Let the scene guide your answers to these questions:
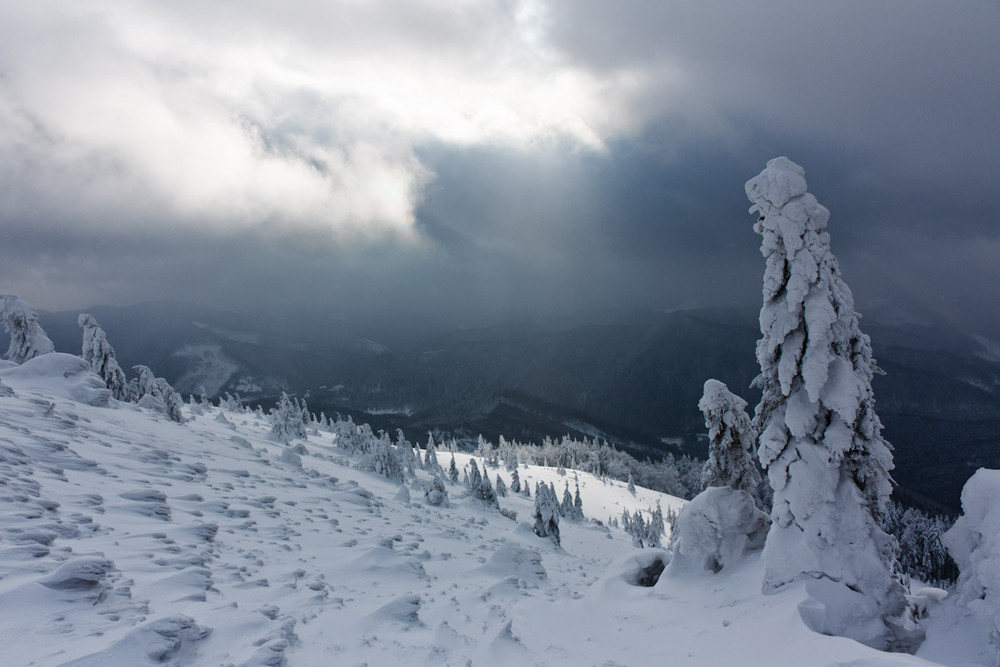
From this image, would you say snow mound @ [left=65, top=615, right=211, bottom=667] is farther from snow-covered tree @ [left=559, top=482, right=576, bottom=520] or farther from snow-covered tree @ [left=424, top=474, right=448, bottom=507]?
snow-covered tree @ [left=559, top=482, right=576, bottom=520]

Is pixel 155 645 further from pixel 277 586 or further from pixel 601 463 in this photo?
pixel 601 463

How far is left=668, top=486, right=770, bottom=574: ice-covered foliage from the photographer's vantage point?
57.5 ft

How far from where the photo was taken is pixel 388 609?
11.6m

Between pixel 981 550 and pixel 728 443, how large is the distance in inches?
345

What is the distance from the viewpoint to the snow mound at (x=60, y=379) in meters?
27.8

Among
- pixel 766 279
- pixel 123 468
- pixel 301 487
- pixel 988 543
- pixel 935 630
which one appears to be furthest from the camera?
pixel 301 487

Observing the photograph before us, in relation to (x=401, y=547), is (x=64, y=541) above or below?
above

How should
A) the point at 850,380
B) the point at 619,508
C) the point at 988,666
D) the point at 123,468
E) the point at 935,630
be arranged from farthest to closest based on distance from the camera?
the point at 619,508 → the point at 123,468 → the point at 850,380 → the point at 935,630 → the point at 988,666

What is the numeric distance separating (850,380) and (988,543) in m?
4.74

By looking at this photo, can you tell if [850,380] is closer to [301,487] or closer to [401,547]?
[401,547]

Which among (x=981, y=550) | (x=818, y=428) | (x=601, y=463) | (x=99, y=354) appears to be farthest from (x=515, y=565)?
(x=601, y=463)

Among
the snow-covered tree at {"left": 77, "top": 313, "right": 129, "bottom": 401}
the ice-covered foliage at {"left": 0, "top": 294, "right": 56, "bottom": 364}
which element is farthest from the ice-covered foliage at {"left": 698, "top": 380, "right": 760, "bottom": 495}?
the snow-covered tree at {"left": 77, "top": 313, "right": 129, "bottom": 401}

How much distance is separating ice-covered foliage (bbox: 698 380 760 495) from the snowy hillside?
3802mm

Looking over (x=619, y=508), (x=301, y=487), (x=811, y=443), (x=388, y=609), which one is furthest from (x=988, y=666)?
(x=619, y=508)
